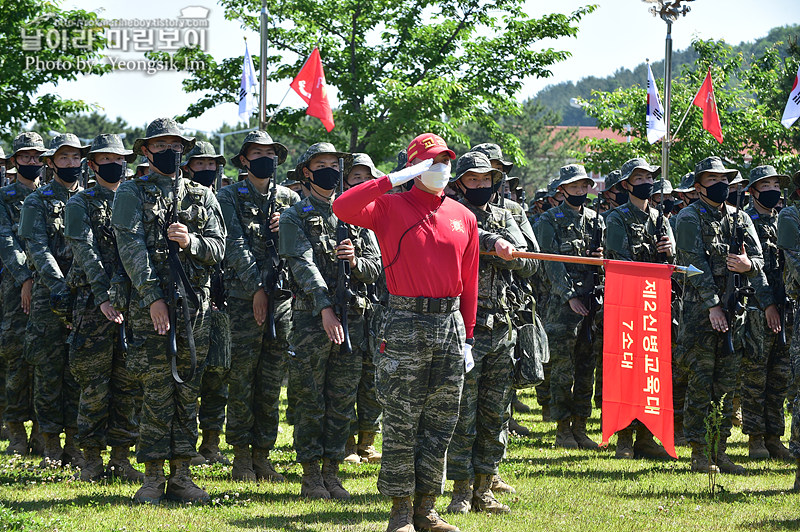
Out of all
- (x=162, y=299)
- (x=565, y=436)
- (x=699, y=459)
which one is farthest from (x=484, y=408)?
(x=565, y=436)

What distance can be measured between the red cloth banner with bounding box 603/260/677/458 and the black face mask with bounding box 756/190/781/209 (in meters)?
3.89

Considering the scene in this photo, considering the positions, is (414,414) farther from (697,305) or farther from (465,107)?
(465,107)

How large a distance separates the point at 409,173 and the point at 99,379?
3.99 meters

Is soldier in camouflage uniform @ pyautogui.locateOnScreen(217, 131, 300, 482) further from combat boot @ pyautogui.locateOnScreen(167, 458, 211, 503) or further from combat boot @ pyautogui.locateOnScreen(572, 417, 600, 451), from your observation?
combat boot @ pyautogui.locateOnScreen(572, 417, 600, 451)

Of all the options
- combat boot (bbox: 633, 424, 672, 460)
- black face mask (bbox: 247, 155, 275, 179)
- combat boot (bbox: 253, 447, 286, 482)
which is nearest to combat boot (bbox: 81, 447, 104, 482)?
combat boot (bbox: 253, 447, 286, 482)

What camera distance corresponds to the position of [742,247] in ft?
31.0

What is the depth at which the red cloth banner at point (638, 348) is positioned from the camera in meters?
7.29

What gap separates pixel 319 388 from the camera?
26.0 feet

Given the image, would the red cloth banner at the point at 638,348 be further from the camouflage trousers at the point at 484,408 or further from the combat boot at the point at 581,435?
the combat boot at the point at 581,435

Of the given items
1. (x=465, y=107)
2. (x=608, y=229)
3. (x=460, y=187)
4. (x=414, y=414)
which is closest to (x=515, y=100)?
(x=465, y=107)

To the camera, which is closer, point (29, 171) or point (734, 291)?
A: point (734, 291)

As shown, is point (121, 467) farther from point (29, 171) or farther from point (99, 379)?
point (29, 171)

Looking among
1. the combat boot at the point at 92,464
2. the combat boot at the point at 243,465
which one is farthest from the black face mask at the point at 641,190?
the combat boot at the point at 92,464

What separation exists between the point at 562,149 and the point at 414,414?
71058mm
